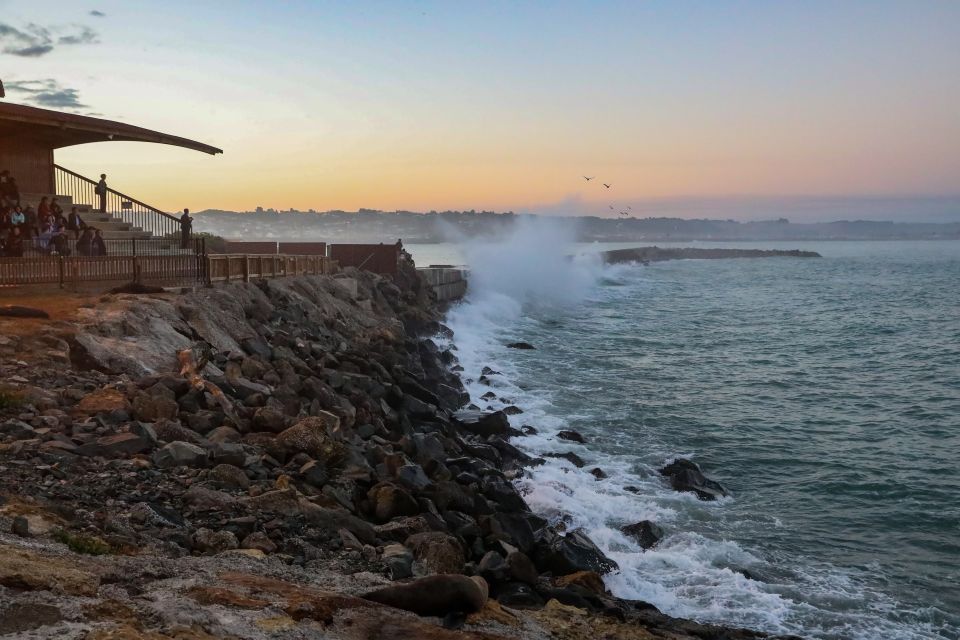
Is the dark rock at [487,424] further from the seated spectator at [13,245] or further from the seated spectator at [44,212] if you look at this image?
the seated spectator at [44,212]

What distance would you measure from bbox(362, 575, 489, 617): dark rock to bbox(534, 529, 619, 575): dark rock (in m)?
3.99

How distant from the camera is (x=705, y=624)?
35.0ft

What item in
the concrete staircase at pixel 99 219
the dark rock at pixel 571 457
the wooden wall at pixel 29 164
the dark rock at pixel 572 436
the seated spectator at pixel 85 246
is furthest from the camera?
the concrete staircase at pixel 99 219

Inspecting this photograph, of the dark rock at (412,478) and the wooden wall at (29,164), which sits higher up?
the wooden wall at (29,164)

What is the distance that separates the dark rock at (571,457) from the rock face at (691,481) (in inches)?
69.4

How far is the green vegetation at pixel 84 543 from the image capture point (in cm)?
712

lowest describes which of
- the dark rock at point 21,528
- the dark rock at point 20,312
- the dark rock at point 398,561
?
the dark rock at point 398,561

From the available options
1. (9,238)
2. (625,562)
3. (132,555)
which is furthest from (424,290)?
(132,555)

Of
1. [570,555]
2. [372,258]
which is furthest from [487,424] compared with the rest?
[372,258]

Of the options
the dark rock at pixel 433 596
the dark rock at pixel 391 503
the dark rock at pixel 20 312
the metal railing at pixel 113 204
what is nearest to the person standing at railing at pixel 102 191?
the metal railing at pixel 113 204

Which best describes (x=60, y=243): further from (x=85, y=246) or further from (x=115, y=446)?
(x=115, y=446)

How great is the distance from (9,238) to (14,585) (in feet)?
48.8

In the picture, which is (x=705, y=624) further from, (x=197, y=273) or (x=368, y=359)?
(x=197, y=273)

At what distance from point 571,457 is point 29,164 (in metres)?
17.8
